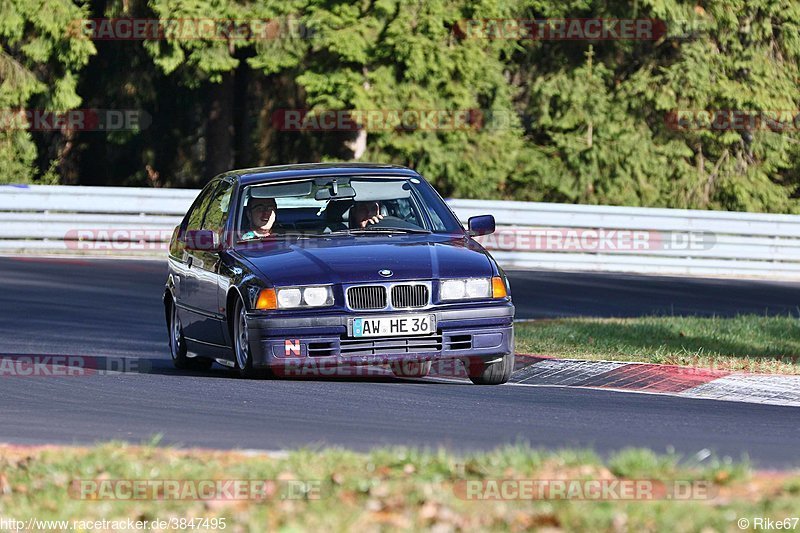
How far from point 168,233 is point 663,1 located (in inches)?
652

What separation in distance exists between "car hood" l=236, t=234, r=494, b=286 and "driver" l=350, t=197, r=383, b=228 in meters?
0.29

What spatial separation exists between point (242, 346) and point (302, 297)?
2.59 ft

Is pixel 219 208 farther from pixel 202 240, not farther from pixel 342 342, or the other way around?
pixel 342 342

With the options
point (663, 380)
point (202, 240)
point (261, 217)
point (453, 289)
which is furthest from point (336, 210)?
point (663, 380)

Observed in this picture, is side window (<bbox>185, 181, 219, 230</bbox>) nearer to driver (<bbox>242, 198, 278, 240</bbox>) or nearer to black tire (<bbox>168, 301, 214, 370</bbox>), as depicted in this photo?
black tire (<bbox>168, 301, 214, 370</bbox>)

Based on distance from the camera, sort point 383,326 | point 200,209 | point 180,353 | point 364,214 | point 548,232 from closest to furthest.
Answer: point 383,326 < point 364,214 < point 180,353 < point 200,209 < point 548,232

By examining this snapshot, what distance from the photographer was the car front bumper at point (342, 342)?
10.2 metres

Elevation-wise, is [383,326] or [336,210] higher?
[336,210]

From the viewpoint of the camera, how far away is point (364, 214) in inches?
449

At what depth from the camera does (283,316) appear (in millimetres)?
10188

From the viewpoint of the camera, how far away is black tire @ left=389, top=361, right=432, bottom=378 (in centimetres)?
1091

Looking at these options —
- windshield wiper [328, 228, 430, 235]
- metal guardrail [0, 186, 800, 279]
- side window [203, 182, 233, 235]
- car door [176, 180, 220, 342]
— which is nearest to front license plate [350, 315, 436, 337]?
windshield wiper [328, 228, 430, 235]

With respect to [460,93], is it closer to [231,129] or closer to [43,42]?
[231,129]

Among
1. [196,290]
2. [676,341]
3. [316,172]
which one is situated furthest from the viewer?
[676,341]
